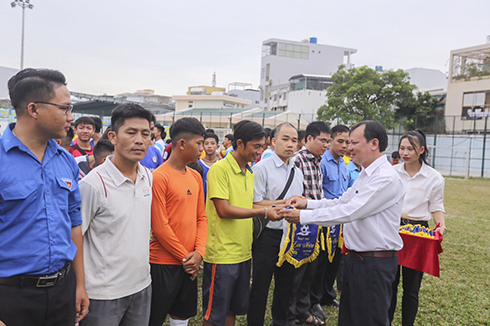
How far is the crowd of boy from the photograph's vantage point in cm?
193

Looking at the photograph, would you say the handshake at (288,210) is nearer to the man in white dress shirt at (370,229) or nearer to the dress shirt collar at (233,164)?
the man in white dress shirt at (370,229)

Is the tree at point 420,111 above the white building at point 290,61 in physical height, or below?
below

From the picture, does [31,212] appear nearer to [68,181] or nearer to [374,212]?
[68,181]

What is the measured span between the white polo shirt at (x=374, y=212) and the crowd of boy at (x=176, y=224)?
11mm

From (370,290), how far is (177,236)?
166 centimetres

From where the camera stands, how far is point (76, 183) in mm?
2191

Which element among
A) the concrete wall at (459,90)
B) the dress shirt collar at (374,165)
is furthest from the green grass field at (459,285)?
the concrete wall at (459,90)

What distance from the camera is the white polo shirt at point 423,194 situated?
4090 millimetres

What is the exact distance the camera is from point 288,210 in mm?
3424

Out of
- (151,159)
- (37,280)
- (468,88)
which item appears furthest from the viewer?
(468,88)

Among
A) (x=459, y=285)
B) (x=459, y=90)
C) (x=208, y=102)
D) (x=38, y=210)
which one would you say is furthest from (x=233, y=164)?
(x=208, y=102)

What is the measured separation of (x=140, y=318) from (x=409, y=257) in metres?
2.74

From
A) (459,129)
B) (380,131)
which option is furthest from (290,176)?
(459,129)

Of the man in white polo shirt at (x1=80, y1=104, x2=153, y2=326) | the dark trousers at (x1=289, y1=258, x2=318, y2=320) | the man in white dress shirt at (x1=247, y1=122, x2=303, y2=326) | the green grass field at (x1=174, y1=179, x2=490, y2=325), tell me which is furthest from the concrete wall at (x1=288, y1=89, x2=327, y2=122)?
the man in white polo shirt at (x1=80, y1=104, x2=153, y2=326)
